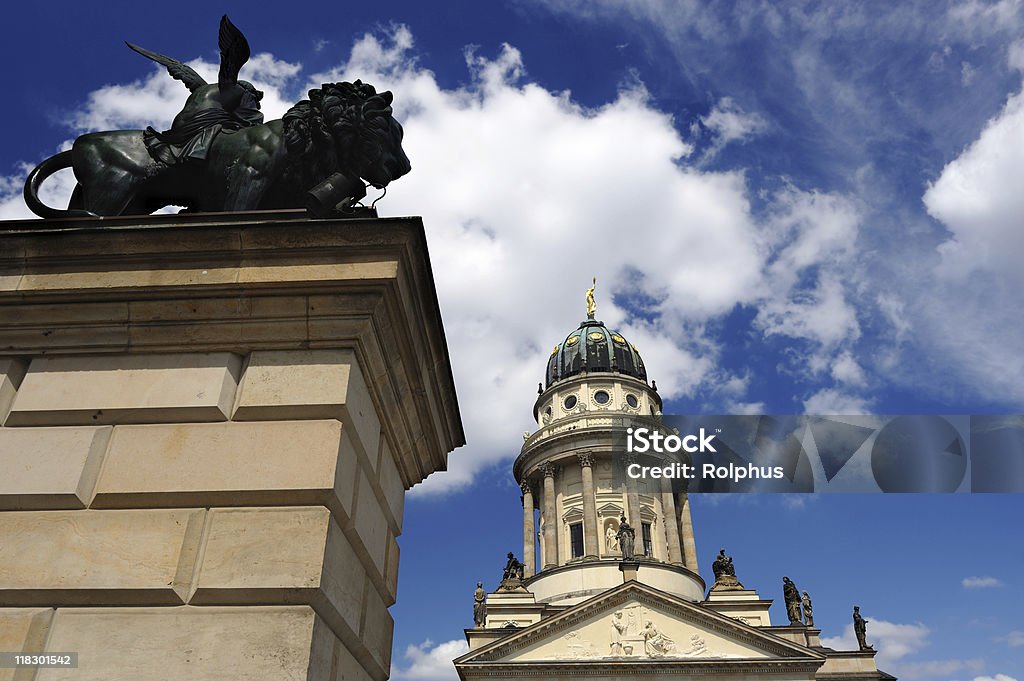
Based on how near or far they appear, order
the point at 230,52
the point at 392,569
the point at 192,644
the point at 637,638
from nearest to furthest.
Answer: the point at 192,644 → the point at 392,569 → the point at 230,52 → the point at 637,638

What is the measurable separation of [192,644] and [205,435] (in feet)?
2.78

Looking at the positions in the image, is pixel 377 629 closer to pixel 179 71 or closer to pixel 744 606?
pixel 179 71

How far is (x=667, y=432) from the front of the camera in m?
47.9

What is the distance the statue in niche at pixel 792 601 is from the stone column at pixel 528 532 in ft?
48.1

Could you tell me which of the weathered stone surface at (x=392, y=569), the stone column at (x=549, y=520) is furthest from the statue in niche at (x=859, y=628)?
the weathered stone surface at (x=392, y=569)

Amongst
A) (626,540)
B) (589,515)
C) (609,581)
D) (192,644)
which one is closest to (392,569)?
(192,644)

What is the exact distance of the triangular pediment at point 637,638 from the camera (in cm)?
3600

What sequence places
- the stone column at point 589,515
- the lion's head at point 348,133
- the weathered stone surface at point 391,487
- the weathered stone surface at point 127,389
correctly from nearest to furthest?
1. the weathered stone surface at point 127,389
2. the weathered stone surface at point 391,487
3. the lion's head at point 348,133
4. the stone column at point 589,515

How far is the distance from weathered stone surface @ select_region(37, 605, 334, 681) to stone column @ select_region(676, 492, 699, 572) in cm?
4698

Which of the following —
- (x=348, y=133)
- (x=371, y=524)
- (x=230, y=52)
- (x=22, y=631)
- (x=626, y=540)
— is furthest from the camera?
(x=626, y=540)


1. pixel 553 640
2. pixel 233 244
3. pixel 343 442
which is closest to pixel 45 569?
pixel 343 442

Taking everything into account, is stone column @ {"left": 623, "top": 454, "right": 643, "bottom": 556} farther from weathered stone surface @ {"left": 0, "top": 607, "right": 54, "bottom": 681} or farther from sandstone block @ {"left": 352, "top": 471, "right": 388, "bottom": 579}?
weathered stone surface @ {"left": 0, "top": 607, "right": 54, "bottom": 681}

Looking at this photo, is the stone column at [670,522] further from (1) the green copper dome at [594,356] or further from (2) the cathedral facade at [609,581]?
(1) the green copper dome at [594,356]

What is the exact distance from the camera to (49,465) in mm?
3291
